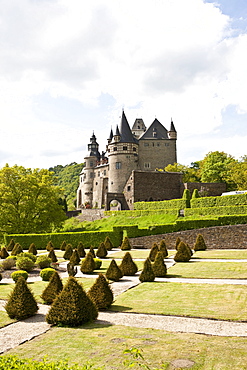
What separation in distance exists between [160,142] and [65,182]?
2735 inches

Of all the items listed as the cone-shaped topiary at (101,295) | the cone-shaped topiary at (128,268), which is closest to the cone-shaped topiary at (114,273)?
the cone-shaped topiary at (128,268)

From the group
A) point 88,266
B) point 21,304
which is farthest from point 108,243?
point 21,304

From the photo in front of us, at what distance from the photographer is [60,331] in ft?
31.8

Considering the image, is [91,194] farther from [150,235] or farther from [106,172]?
[150,235]

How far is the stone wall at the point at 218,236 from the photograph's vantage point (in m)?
30.0

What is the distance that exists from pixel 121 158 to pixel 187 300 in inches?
2035

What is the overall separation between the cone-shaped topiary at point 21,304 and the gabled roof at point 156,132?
58.6m

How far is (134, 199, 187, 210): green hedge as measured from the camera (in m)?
43.8

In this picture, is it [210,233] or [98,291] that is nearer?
[98,291]

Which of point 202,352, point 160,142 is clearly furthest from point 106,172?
point 202,352

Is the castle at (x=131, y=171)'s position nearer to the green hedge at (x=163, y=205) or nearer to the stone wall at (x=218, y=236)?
the green hedge at (x=163, y=205)

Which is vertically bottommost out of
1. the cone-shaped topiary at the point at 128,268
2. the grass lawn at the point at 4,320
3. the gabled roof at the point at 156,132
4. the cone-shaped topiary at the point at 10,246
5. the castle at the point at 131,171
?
the cone-shaped topiary at the point at 10,246

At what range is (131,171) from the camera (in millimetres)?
63625

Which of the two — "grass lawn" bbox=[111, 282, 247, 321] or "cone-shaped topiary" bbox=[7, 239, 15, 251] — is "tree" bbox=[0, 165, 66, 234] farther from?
"grass lawn" bbox=[111, 282, 247, 321]
